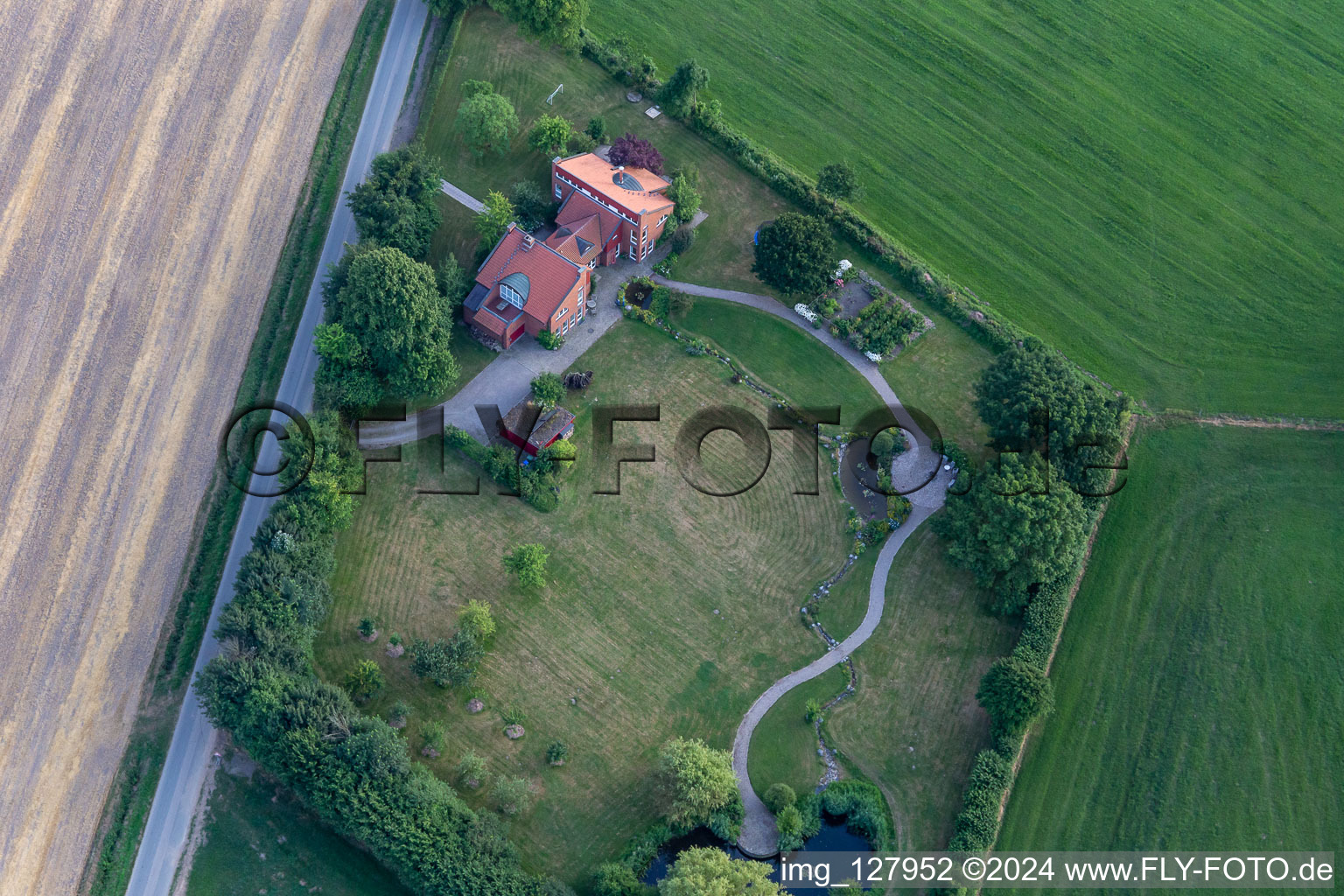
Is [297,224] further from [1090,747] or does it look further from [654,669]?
[1090,747]

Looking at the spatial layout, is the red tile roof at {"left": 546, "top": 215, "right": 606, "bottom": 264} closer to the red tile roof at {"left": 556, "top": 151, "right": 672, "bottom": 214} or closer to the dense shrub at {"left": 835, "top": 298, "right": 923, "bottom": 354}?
the red tile roof at {"left": 556, "top": 151, "right": 672, "bottom": 214}

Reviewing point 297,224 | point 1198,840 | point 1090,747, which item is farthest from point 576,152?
point 1198,840

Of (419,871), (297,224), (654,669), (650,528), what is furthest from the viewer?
(297,224)

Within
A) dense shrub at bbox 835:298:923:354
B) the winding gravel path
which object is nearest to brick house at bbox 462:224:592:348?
the winding gravel path

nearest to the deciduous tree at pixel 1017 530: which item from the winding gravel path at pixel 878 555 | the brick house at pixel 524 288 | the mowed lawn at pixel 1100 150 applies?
the winding gravel path at pixel 878 555

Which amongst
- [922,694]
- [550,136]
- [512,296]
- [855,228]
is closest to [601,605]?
[922,694]

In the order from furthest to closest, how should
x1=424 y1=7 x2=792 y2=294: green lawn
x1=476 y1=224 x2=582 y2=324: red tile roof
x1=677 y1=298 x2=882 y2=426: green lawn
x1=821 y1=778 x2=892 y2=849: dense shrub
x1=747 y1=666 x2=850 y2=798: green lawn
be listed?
1. x1=424 y1=7 x2=792 y2=294: green lawn
2. x1=677 y1=298 x2=882 y2=426: green lawn
3. x1=476 y1=224 x2=582 y2=324: red tile roof
4. x1=747 y1=666 x2=850 y2=798: green lawn
5. x1=821 y1=778 x2=892 y2=849: dense shrub
